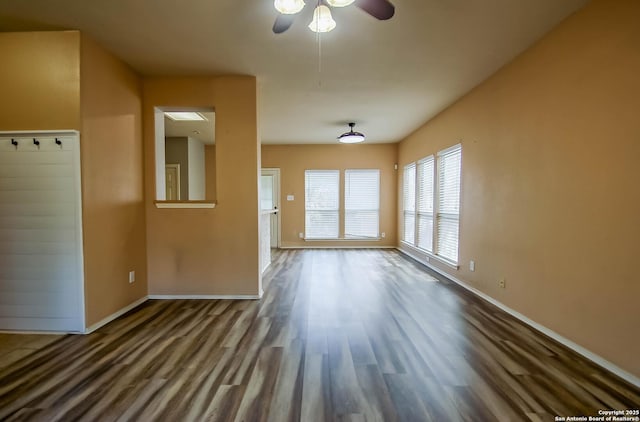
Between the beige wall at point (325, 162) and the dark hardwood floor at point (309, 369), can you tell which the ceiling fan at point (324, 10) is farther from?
the beige wall at point (325, 162)

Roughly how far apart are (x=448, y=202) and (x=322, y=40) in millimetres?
3127

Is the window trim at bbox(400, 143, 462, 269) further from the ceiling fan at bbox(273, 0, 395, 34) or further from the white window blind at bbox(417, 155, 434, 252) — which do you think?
the ceiling fan at bbox(273, 0, 395, 34)

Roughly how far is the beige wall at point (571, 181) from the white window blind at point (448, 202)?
0.72 meters

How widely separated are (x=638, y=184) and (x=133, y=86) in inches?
181

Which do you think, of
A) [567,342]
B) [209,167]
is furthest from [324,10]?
[209,167]

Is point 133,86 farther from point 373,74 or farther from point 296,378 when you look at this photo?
point 296,378

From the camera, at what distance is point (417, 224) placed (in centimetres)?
564

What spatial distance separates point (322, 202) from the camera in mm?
6977

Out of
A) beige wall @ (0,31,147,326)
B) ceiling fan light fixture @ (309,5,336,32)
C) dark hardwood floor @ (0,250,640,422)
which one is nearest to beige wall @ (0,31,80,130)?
beige wall @ (0,31,147,326)

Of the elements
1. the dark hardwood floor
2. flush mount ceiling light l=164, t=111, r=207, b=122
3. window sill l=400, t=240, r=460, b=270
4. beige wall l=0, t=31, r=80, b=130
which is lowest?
the dark hardwood floor

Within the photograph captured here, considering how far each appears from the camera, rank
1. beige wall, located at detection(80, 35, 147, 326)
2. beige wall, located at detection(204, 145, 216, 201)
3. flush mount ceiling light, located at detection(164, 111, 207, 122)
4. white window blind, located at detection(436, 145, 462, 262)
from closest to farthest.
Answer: beige wall, located at detection(80, 35, 147, 326)
white window blind, located at detection(436, 145, 462, 262)
flush mount ceiling light, located at detection(164, 111, 207, 122)
beige wall, located at detection(204, 145, 216, 201)

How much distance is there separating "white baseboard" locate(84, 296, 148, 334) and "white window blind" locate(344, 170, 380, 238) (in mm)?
4714

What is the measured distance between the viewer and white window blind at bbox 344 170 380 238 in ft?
22.7

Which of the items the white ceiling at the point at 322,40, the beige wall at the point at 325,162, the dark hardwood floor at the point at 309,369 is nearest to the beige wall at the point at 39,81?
the white ceiling at the point at 322,40
